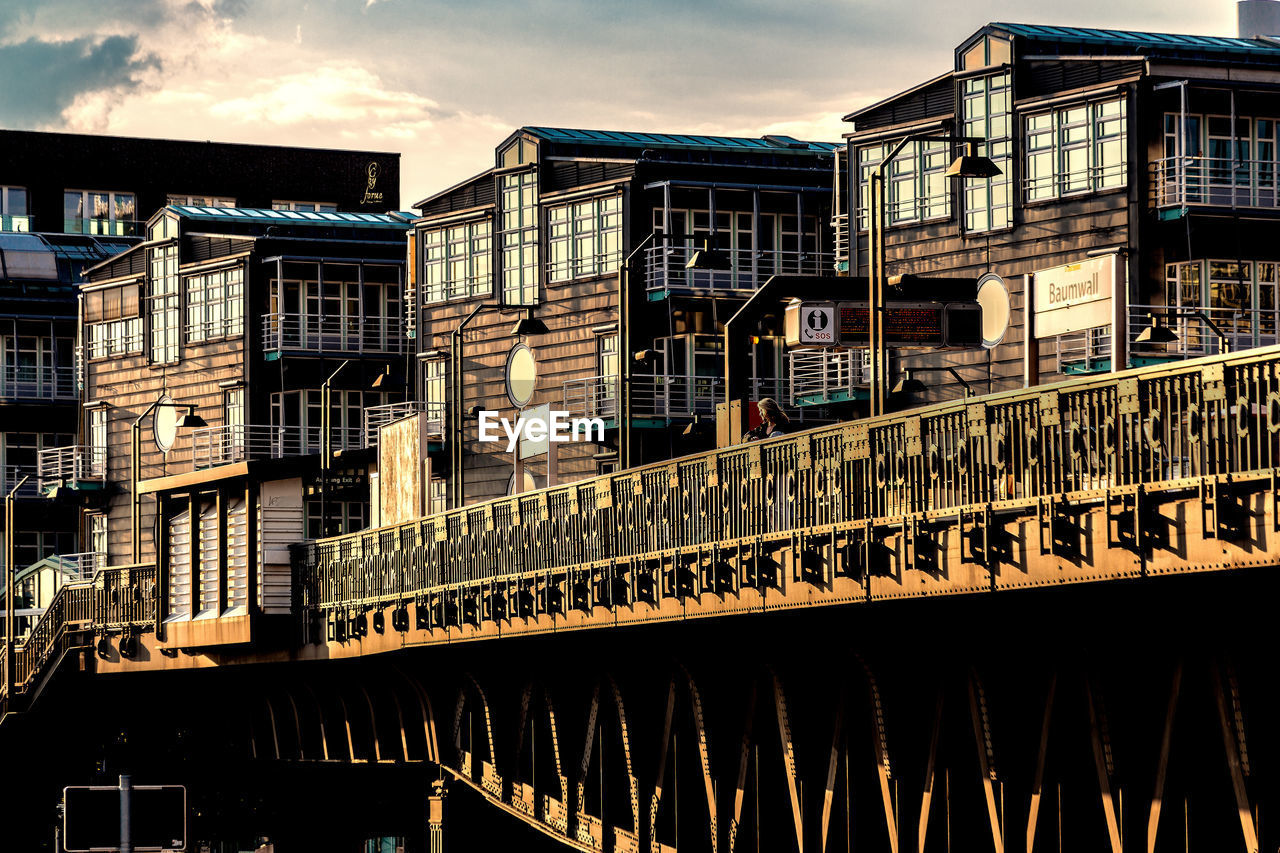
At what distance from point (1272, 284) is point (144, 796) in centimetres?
2780

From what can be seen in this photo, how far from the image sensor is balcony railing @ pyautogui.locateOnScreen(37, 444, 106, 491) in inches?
3300

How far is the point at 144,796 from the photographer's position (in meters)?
35.9

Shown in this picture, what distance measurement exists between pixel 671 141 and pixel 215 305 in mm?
20022

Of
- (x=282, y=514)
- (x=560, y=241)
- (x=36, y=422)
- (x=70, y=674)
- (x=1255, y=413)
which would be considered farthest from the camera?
(x=36, y=422)

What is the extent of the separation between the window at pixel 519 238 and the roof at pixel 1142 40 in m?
17.3

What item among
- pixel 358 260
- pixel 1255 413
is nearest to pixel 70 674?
pixel 358 260

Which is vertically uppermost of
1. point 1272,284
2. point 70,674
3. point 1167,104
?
point 1167,104

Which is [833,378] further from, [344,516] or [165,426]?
[165,426]

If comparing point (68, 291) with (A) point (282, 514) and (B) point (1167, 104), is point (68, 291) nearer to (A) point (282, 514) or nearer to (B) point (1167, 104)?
(A) point (282, 514)

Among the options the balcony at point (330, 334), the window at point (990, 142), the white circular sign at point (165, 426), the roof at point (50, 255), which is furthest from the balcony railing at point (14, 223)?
the window at point (990, 142)

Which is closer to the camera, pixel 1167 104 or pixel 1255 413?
pixel 1255 413

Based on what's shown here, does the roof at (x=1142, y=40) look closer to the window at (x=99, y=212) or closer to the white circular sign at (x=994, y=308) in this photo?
the white circular sign at (x=994, y=308)

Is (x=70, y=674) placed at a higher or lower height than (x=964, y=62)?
lower

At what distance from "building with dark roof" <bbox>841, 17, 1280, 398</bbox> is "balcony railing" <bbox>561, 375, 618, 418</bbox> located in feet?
37.1
